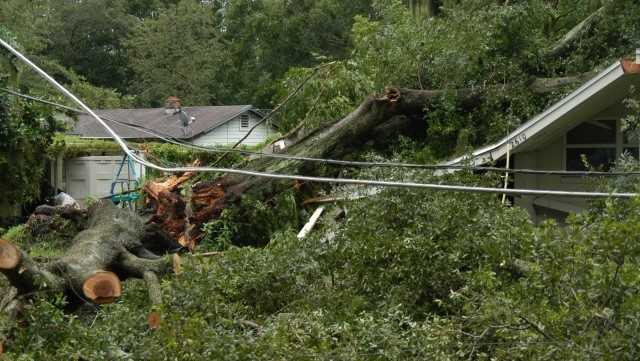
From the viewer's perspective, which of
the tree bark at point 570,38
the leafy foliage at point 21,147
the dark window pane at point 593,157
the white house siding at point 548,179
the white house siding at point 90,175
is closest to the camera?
the dark window pane at point 593,157

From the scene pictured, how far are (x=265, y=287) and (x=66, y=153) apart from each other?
16516 millimetres

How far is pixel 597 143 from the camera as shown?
36.8 feet

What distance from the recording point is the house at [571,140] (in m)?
9.65

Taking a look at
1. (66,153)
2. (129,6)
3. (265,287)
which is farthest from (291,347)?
(129,6)

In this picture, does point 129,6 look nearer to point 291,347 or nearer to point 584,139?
point 584,139

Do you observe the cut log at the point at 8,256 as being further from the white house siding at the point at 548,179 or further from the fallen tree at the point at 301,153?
the white house siding at the point at 548,179

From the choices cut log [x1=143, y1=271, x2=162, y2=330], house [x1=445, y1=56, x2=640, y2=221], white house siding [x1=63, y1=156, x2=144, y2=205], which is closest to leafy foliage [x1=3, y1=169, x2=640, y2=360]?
cut log [x1=143, y1=271, x2=162, y2=330]

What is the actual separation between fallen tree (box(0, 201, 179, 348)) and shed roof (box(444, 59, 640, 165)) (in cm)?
353

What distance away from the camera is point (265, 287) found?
7418 millimetres

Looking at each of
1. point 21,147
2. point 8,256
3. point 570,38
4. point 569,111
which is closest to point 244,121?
point 21,147

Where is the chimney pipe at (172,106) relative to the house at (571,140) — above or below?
above

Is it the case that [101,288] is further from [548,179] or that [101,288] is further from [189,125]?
[189,125]

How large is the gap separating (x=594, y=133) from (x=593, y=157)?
33cm

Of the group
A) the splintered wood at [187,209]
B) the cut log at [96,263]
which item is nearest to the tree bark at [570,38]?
the splintered wood at [187,209]
